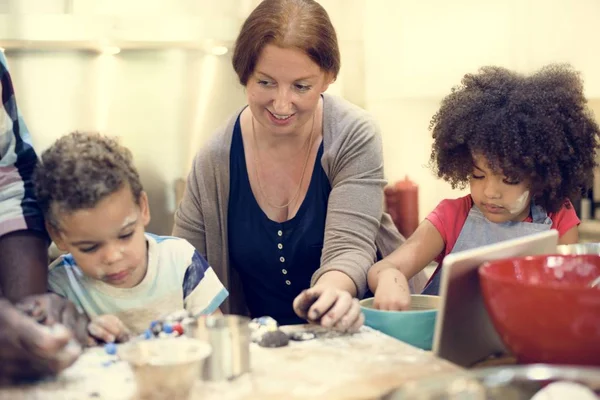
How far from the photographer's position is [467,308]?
0.92 meters

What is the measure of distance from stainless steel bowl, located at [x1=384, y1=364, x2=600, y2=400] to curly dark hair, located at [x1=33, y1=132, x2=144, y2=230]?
0.64m

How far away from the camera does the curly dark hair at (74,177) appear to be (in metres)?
1.08

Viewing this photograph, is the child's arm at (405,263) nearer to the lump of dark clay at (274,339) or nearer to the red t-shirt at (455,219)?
the red t-shirt at (455,219)

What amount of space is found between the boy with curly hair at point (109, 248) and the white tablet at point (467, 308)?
478 mm

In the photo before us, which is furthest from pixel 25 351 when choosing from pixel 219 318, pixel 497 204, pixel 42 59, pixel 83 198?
pixel 42 59

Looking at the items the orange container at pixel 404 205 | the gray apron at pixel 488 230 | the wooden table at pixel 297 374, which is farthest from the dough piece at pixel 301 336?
the orange container at pixel 404 205

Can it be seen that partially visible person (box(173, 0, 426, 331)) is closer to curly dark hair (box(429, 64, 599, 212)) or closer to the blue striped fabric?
curly dark hair (box(429, 64, 599, 212))

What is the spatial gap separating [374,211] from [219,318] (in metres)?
0.67

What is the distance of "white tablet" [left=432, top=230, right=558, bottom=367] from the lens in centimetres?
87

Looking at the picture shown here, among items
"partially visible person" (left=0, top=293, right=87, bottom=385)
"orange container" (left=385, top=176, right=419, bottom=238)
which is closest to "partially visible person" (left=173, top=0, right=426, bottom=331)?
"partially visible person" (left=0, top=293, right=87, bottom=385)

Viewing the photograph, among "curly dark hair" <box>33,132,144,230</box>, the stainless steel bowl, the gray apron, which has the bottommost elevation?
the stainless steel bowl

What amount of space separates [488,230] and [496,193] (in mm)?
107

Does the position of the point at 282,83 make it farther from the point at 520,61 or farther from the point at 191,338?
the point at 520,61

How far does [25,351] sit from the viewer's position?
788 millimetres
